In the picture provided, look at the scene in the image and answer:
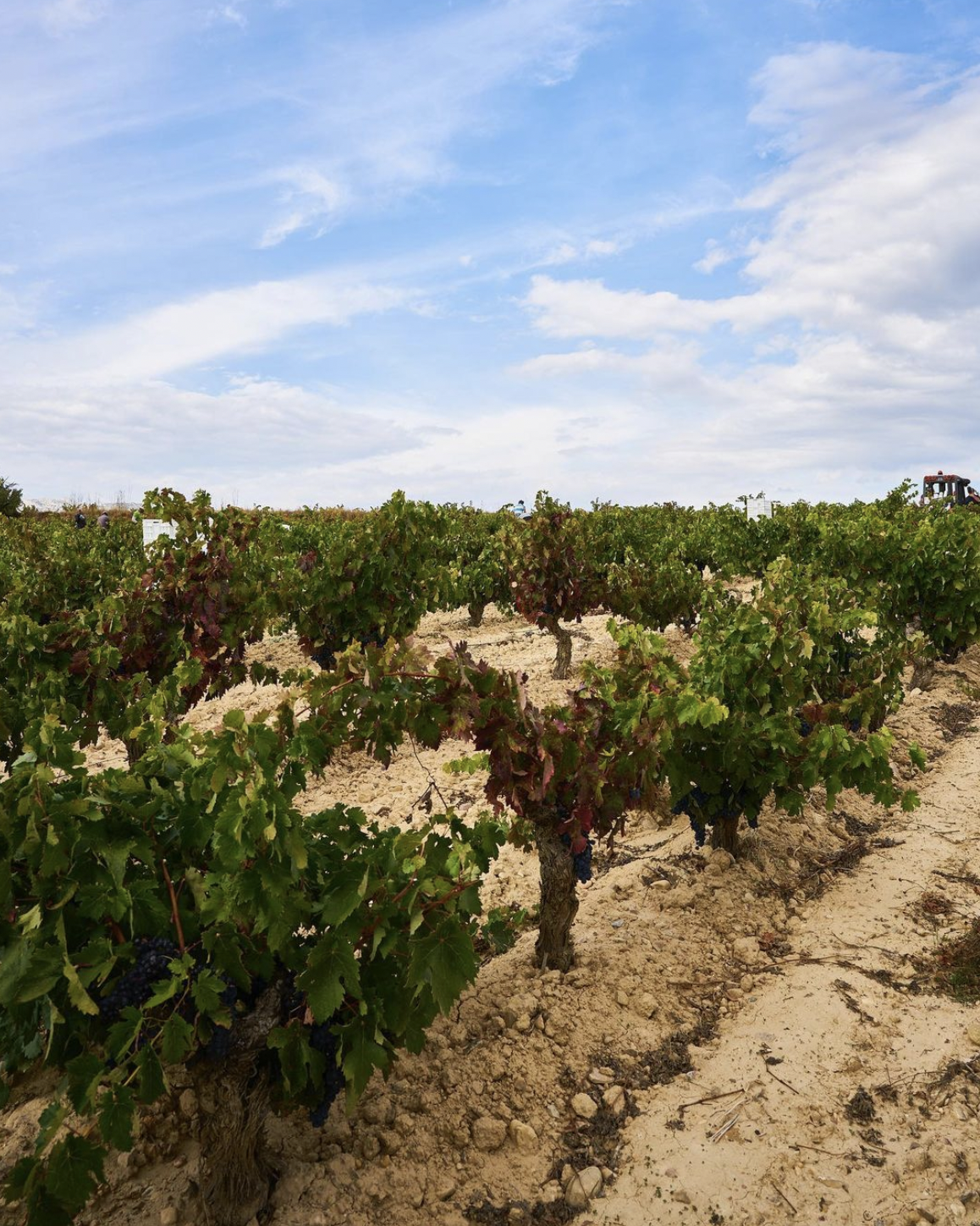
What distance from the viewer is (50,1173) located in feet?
7.92

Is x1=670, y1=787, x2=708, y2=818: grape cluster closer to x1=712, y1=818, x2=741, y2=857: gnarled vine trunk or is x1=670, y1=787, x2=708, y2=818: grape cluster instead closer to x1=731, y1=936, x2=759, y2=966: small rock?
x1=712, y1=818, x2=741, y2=857: gnarled vine trunk

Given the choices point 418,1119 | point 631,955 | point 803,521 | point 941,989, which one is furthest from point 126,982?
point 803,521

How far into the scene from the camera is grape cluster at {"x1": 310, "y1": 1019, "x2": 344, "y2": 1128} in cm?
302

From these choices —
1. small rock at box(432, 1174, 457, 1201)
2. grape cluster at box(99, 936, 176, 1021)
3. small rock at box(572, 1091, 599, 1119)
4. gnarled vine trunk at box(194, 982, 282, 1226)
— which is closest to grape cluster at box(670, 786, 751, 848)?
small rock at box(572, 1091, 599, 1119)

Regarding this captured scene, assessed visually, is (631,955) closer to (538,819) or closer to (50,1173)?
(538,819)

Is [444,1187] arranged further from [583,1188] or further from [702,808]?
[702,808]

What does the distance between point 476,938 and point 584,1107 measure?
1.44 metres

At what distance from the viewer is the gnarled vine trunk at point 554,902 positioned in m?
4.59

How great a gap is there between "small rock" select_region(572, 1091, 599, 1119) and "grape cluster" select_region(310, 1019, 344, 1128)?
4.10 feet

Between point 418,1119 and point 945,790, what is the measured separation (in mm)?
6003

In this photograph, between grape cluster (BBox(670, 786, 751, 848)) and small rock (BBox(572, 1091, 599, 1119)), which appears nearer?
small rock (BBox(572, 1091, 599, 1119))

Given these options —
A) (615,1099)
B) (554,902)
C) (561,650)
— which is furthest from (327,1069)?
(561,650)

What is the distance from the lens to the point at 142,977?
2691 mm

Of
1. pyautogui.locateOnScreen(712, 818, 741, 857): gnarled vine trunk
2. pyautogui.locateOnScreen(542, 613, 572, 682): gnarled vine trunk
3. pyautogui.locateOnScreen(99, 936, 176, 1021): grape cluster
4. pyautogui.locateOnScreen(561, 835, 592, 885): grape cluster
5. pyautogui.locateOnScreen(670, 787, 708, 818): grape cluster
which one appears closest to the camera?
pyautogui.locateOnScreen(99, 936, 176, 1021): grape cluster
